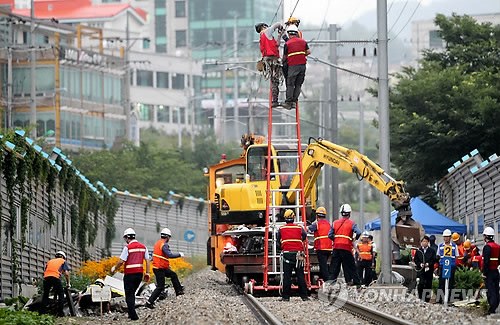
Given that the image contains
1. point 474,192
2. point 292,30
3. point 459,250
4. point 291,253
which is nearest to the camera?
point 291,253

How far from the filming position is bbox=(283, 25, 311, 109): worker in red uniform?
103 ft

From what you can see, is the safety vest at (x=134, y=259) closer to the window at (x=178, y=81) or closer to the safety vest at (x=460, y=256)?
the safety vest at (x=460, y=256)

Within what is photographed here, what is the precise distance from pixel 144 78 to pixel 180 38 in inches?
1573

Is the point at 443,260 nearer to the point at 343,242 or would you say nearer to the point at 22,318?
the point at 343,242

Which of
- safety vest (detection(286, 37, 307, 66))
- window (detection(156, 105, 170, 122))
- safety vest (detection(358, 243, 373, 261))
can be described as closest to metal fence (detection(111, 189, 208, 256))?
safety vest (detection(358, 243, 373, 261))

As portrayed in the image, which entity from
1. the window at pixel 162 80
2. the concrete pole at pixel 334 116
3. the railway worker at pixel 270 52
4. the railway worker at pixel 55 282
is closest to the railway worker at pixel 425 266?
the railway worker at pixel 270 52

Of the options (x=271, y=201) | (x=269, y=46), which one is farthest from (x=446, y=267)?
(x=269, y=46)

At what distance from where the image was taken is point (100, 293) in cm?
2997

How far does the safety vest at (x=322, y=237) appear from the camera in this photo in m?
31.6

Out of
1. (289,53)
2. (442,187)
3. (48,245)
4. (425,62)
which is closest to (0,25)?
(425,62)

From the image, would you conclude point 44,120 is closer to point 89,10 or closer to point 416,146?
point 416,146

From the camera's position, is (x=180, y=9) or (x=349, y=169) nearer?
(x=349, y=169)

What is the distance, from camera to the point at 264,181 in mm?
37406

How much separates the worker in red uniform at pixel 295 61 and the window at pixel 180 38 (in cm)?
14736
